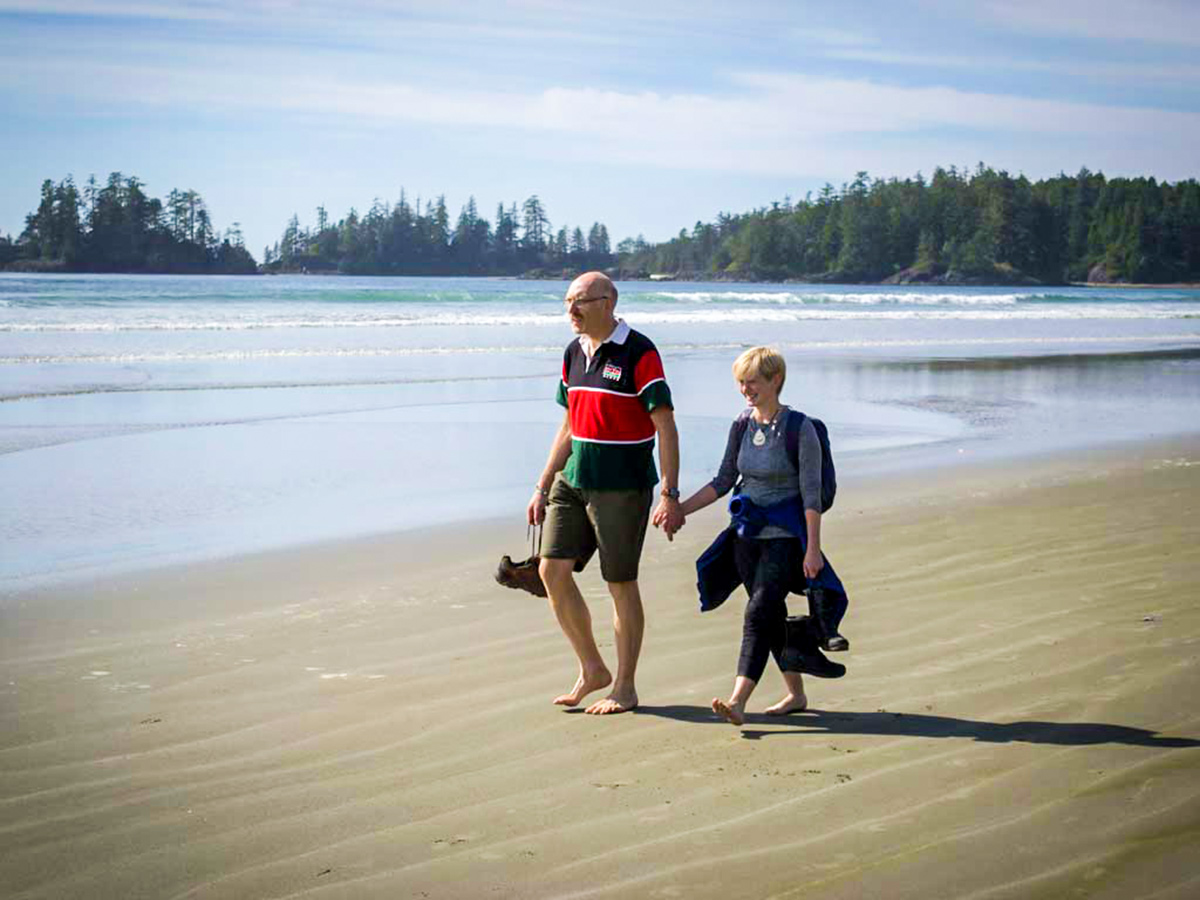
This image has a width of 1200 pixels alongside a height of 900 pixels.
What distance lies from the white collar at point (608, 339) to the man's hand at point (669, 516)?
0.64m

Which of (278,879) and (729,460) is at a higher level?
(729,460)

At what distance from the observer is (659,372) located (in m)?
4.86

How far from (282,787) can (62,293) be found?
47366 mm

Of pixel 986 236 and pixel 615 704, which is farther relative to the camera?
pixel 986 236

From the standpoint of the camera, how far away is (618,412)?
4.93 metres

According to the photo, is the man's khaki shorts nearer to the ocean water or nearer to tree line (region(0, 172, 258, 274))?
the ocean water

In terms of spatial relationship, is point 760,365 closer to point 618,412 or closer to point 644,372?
point 644,372

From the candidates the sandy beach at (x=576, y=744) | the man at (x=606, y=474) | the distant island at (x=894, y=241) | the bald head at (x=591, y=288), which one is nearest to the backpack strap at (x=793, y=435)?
the man at (x=606, y=474)

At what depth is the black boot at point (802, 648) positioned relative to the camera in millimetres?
4820

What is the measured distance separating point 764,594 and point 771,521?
279mm

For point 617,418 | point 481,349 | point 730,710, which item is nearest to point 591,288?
point 617,418

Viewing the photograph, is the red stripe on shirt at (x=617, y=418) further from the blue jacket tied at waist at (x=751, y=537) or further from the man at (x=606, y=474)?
the blue jacket tied at waist at (x=751, y=537)

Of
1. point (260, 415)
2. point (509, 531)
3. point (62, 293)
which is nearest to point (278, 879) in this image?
point (509, 531)

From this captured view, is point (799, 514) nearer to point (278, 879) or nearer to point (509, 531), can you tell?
point (278, 879)
